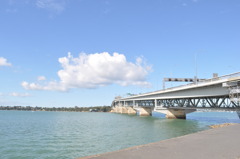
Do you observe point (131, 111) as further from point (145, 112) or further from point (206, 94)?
point (206, 94)

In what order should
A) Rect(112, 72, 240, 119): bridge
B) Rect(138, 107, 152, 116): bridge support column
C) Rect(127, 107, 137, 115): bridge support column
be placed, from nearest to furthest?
1. Rect(112, 72, 240, 119): bridge
2. Rect(138, 107, 152, 116): bridge support column
3. Rect(127, 107, 137, 115): bridge support column

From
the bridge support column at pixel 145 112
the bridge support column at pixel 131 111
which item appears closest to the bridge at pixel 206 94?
the bridge support column at pixel 145 112

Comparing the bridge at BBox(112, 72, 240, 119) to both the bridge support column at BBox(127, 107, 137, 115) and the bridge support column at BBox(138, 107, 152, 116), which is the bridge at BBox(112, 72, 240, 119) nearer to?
the bridge support column at BBox(138, 107, 152, 116)

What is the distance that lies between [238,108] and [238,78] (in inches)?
455

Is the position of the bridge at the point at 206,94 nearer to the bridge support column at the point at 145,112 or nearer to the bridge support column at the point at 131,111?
the bridge support column at the point at 145,112

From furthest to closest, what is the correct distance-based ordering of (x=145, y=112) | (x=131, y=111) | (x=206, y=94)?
1. (x=131, y=111)
2. (x=145, y=112)
3. (x=206, y=94)

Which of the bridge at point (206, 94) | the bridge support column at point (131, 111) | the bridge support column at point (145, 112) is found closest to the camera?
the bridge at point (206, 94)

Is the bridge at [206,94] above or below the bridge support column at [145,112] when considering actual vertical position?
above

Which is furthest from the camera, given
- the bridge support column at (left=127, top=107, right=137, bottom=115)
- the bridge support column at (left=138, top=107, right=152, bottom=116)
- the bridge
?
the bridge support column at (left=127, top=107, right=137, bottom=115)

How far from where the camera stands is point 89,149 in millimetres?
23953

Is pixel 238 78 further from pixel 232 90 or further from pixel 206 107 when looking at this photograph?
pixel 206 107

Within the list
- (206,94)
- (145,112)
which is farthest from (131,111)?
(206,94)

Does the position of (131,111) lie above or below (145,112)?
below

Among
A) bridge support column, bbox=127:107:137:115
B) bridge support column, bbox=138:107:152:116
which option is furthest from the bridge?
bridge support column, bbox=127:107:137:115
